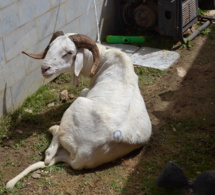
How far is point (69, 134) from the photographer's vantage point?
541cm

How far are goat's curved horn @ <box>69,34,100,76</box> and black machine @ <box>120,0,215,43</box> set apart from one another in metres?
3.12

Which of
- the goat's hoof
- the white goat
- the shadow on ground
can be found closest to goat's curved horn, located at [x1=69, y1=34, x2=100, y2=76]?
the white goat

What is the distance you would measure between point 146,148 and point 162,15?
12.9 ft

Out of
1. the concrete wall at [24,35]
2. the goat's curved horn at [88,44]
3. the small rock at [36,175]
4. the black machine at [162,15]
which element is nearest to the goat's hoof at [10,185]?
the small rock at [36,175]

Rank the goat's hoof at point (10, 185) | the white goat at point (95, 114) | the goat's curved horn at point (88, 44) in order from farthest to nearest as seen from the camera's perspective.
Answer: the goat's curved horn at point (88, 44)
the white goat at point (95, 114)
the goat's hoof at point (10, 185)

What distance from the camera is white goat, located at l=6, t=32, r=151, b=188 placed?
5250 mm

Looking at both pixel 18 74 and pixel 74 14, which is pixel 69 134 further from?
pixel 74 14

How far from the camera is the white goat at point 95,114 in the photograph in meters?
5.25

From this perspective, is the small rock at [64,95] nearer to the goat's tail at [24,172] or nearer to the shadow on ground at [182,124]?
the shadow on ground at [182,124]

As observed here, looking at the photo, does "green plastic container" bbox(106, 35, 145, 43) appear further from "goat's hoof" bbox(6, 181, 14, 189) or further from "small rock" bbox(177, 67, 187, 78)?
"goat's hoof" bbox(6, 181, 14, 189)

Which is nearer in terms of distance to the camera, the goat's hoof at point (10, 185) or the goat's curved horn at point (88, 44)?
the goat's hoof at point (10, 185)

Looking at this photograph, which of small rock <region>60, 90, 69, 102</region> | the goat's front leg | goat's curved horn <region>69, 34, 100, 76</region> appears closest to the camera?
the goat's front leg

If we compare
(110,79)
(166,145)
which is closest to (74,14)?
(110,79)

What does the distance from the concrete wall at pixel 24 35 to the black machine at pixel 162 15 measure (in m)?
1.54
